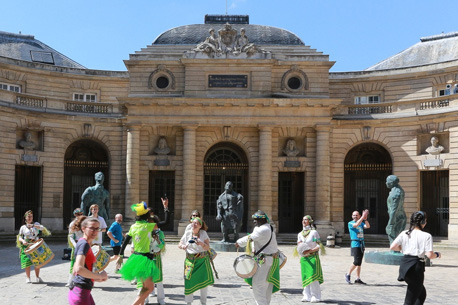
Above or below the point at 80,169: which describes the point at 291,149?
above

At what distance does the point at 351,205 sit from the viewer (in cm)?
3359

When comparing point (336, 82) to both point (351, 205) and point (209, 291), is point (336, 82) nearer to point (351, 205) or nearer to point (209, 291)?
point (351, 205)

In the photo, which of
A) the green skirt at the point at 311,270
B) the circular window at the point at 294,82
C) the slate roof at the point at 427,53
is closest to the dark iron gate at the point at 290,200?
the circular window at the point at 294,82

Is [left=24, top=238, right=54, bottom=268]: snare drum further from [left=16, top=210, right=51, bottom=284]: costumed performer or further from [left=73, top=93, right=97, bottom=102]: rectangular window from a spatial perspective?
[left=73, top=93, right=97, bottom=102]: rectangular window

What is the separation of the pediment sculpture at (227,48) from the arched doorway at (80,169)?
7.85 m

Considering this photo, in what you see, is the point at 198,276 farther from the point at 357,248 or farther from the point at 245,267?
the point at 357,248

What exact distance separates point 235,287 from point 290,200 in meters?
18.6

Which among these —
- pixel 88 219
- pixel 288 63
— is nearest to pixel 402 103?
pixel 288 63

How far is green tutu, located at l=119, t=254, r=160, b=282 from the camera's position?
1009 cm

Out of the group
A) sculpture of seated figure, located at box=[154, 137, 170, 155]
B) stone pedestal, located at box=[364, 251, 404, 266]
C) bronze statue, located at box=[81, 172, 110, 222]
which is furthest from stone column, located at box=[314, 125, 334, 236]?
bronze statue, located at box=[81, 172, 110, 222]

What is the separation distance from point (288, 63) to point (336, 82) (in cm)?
358

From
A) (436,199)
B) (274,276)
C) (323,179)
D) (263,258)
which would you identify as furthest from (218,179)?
(263,258)

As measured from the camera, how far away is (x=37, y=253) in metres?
14.1

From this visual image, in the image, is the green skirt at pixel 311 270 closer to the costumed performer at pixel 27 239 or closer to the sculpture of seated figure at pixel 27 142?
the costumed performer at pixel 27 239
